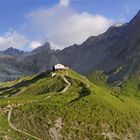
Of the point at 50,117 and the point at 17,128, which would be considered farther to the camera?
the point at 50,117

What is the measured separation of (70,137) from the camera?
624ft

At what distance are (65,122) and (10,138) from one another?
112 ft

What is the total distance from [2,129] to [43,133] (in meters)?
16.3

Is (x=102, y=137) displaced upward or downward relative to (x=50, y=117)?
downward

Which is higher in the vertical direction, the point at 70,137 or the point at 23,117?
the point at 23,117

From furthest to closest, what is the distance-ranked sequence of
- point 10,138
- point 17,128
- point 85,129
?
point 85,129, point 17,128, point 10,138

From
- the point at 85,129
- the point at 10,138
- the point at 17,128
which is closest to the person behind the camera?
the point at 10,138

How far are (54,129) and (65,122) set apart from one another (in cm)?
787

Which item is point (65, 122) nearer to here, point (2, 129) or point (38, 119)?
point (38, 119)

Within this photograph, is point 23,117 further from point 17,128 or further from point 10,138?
point 10,138

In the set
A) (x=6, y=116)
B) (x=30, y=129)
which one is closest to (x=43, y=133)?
(x=30, y=129)

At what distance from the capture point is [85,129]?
19862 centimetres

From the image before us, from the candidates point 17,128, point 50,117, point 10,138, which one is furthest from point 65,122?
point 10,138

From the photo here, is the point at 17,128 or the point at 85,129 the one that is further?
the point at 85,129
